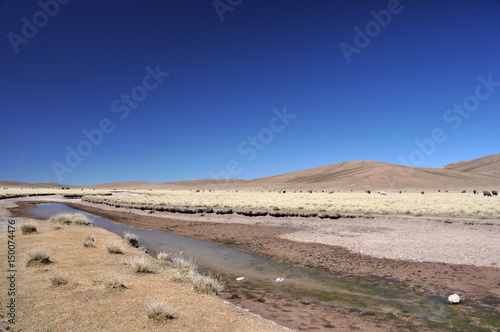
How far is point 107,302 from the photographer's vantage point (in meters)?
6.09

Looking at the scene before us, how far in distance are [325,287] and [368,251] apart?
5180 mm

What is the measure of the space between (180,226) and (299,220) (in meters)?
9.47

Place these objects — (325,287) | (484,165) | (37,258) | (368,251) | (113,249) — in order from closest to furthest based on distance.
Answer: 1. (325,287)
2. (37,258)
3. (113,249)
4. (368,251)
5. (484,165)

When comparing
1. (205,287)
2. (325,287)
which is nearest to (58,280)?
(205,287)

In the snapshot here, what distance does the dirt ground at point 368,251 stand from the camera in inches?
264

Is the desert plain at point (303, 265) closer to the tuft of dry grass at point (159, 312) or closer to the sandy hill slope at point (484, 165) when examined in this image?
the tuft of dry grass at point (159, 312)

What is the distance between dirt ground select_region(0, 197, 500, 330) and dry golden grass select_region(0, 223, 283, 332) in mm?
1098

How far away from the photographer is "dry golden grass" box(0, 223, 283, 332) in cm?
519

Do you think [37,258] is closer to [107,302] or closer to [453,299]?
[107,302]

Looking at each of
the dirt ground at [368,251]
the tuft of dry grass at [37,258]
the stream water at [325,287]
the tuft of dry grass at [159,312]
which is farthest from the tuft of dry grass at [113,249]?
the tuft of dry grass at [159,312]

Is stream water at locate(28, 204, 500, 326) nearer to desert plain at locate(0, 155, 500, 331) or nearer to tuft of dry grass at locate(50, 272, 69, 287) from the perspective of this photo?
desert plain at locate(0, 155, 500, 331)

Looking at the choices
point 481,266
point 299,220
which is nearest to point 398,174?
point 299,220

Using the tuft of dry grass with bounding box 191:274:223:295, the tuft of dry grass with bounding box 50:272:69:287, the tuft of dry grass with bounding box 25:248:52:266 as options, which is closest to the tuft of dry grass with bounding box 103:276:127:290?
the tuft of dry grass with bounding box 50:272:69:287

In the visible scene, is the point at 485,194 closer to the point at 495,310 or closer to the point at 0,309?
the point at 495,310
